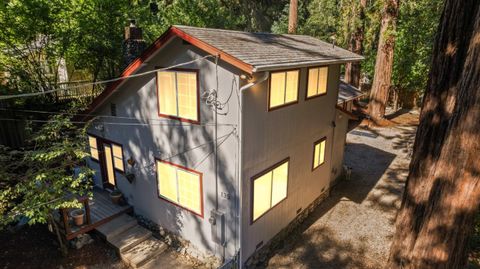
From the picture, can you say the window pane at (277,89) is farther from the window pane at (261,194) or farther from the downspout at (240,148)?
the window pane at (261,194)

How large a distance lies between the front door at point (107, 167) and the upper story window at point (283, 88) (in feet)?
23.9

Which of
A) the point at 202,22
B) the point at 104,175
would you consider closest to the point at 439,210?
the point at 104,175

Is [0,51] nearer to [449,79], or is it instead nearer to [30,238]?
[30,238]

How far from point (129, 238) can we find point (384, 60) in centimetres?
2117

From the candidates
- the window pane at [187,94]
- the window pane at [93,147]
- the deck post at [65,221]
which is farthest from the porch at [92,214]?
the window pane at [187,94]

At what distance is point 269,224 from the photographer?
9.75 metres

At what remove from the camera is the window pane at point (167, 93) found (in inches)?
351

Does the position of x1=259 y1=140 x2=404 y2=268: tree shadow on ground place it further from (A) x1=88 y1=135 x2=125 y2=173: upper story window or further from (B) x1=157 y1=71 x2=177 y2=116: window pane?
(A) x1=88 y1=135 x2=125 y2=173: upper story window

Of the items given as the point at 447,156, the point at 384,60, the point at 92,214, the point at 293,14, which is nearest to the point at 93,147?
the point at 92,214

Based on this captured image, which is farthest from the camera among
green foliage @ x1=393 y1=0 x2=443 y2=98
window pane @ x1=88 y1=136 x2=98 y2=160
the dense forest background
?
green foliage @ x1=393 y1=0 x2=443 y2=98

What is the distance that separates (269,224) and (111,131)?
7053mm

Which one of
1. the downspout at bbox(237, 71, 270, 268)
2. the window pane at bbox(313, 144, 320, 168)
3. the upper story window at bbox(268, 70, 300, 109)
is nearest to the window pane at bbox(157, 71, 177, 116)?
the downspout at bbox(237, 71, 270, 268)

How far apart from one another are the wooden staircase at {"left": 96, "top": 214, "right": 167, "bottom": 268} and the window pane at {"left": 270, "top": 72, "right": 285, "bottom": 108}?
6176 mm

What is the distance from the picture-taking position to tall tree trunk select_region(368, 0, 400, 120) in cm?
2072
